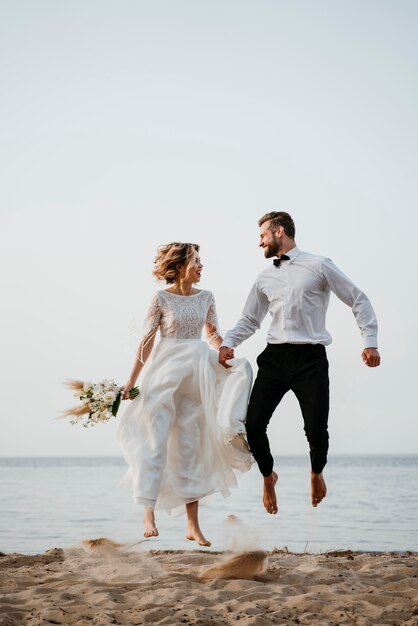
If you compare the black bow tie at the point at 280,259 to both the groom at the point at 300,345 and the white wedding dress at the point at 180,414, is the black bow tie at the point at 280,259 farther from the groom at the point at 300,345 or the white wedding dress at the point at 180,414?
the white wedding dress at the point at 180,414

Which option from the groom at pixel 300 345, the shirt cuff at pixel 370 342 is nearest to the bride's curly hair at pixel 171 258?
the groom at pixel 300 345

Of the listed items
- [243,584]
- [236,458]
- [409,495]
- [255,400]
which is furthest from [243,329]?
[409,495]

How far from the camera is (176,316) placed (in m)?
6.66

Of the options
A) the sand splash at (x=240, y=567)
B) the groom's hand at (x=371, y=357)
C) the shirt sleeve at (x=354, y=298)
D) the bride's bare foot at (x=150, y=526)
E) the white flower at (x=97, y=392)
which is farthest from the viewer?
the white flower at (x=97, y=392)

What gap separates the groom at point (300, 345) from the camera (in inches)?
235

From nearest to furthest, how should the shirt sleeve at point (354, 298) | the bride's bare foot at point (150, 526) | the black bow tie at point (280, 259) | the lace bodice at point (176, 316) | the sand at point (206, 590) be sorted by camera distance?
Answer: the sand at point (206, 590) < the shirt sleeve at point (354, 298) < the bride's bare foot at point (150, 526) < the black bow tie at point (280, 259) < the lace bodice at point (176, 316)

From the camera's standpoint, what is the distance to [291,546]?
370 inches

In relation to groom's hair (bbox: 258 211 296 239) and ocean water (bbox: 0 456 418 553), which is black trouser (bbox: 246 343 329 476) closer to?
ocean water (bbox: 0 456 418 553)

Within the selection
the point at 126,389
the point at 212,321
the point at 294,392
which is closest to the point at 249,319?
the point at 212,321

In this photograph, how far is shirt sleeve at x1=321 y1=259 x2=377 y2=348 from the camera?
599 centimetres

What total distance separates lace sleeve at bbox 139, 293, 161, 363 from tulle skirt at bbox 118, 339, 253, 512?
0.15m

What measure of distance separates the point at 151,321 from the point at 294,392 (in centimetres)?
142

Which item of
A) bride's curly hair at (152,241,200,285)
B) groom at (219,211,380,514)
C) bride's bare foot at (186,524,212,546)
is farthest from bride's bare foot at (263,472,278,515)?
bride's curly hair at (152,241,200,285)

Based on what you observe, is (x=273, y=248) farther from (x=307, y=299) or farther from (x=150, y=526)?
(x=150, y=526)
